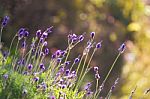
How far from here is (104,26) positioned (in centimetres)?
796

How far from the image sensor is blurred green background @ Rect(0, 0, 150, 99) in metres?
7.47

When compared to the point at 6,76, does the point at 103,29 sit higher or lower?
higher

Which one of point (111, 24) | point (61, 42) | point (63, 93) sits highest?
point (111, 24)

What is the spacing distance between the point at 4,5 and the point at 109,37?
1.79m

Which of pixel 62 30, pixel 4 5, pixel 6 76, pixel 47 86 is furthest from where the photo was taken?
pixel 62 30

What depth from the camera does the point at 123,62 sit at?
8.05m

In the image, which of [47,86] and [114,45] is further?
[114,45]

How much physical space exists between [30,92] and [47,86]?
7.4 inches

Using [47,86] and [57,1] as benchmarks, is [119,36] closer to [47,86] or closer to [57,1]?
[57,1]

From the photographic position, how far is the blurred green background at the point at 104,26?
747cm

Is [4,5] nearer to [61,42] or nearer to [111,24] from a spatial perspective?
[61,42]

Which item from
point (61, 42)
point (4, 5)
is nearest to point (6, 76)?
point (4, 5)

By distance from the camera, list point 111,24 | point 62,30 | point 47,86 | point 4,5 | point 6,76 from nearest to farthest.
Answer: point 6,76, point 47,86, point 4,5, point 62,30, point 111,24

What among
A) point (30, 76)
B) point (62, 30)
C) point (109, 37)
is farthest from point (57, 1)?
point (30, 76)
